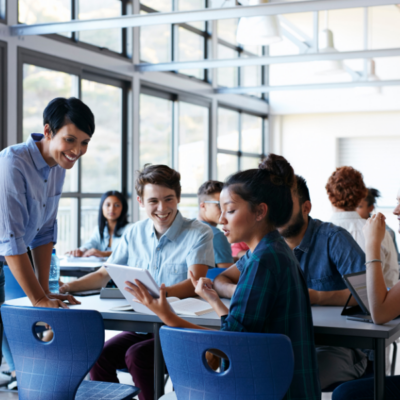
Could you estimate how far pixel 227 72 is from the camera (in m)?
9.20

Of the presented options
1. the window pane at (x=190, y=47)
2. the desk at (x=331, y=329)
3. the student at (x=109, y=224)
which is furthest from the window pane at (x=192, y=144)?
the desk at (x=331, y=329)

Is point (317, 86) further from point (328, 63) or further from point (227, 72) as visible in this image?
point (227, 72)

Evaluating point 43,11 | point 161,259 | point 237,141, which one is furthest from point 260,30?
point 237,141

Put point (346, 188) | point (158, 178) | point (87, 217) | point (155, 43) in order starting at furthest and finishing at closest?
1. point (155, 43)
2. point (87, 217)
3. point (346, 188)
4. point (158, 178)

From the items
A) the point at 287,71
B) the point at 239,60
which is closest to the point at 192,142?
the point at 239,60

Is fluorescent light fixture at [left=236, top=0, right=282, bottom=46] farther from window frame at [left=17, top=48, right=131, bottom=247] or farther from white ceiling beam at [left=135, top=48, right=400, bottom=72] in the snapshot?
window frame at [left=17, top=48, right=131, bottom=247]

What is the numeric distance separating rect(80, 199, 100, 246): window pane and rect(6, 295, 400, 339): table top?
12.0ft

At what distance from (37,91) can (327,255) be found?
3.82m

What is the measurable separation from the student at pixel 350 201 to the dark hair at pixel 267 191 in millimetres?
1415

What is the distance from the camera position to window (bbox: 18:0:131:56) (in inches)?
205

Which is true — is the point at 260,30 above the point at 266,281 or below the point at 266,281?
above

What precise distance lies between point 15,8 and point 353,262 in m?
3.94

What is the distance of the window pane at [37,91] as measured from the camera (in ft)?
16.7

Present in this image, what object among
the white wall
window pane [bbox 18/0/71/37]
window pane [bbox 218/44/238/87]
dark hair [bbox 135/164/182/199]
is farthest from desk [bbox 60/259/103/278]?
the white wall
